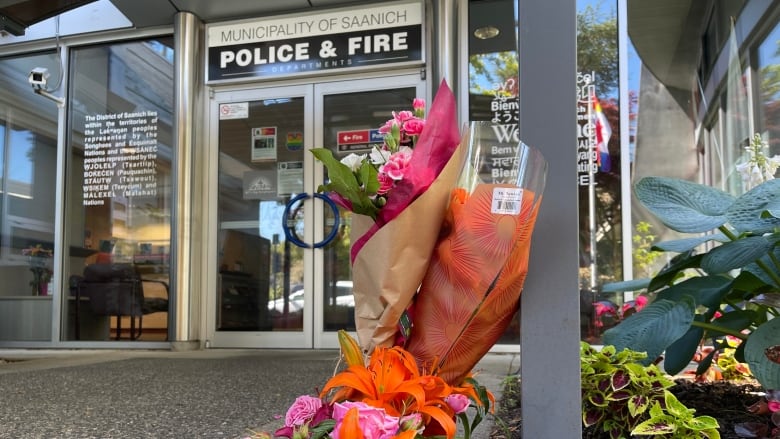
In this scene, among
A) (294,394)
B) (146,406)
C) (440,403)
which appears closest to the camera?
(440,403)

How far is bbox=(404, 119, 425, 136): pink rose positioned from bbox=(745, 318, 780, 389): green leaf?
0.96 metres

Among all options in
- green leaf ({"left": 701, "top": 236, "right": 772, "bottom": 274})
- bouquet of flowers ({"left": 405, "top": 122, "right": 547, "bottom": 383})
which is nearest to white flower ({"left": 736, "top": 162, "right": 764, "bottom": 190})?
green leaf ({"left": 701, "top": 236, "right": 772, "bottom": 274})

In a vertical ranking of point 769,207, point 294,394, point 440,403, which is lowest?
point 294,394

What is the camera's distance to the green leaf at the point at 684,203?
1477mm

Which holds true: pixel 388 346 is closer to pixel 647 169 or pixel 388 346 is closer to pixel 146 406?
pixel 146 406

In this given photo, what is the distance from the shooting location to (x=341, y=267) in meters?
4.84

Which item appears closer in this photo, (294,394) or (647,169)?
(294,394)

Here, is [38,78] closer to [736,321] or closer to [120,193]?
[120,193]

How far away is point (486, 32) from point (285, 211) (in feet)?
7.51

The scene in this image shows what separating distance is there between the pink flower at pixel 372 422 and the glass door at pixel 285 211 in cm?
377

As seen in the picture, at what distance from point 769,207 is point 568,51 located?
610 millimetres

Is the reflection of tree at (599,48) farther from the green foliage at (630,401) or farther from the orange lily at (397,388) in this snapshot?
the orange lily at (397,388)

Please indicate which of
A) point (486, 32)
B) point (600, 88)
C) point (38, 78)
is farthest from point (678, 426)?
point (38, 78)

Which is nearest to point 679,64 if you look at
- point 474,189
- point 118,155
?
point 474,189
